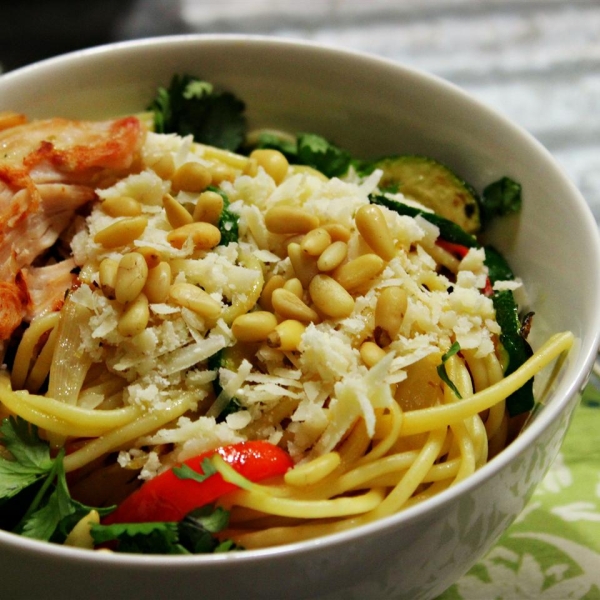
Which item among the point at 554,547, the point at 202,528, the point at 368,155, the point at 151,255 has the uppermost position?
the point at 151,255

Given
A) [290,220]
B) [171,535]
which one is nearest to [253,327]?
[290,220]

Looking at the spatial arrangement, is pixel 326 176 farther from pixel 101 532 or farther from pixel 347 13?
pixel 347 13

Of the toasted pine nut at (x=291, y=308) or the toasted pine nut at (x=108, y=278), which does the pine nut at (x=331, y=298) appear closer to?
the toasted pine nut at (x=291, y=308)

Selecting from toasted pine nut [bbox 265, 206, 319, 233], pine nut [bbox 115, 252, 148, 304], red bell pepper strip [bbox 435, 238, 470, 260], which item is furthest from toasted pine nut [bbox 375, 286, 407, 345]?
pine nut [bbox 115, 252, 148, 304]

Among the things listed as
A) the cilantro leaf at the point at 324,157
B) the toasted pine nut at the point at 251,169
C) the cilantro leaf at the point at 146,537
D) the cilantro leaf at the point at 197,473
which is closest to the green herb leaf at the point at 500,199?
the cilantro leaf at the point at 324,157

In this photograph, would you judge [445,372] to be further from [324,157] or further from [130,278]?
[324,157]

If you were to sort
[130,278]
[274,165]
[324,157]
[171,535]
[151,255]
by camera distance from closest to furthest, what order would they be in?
1. [171,535]
2. [130,278]
3. [151,255]
4. [274,165]
5. [324,157]
